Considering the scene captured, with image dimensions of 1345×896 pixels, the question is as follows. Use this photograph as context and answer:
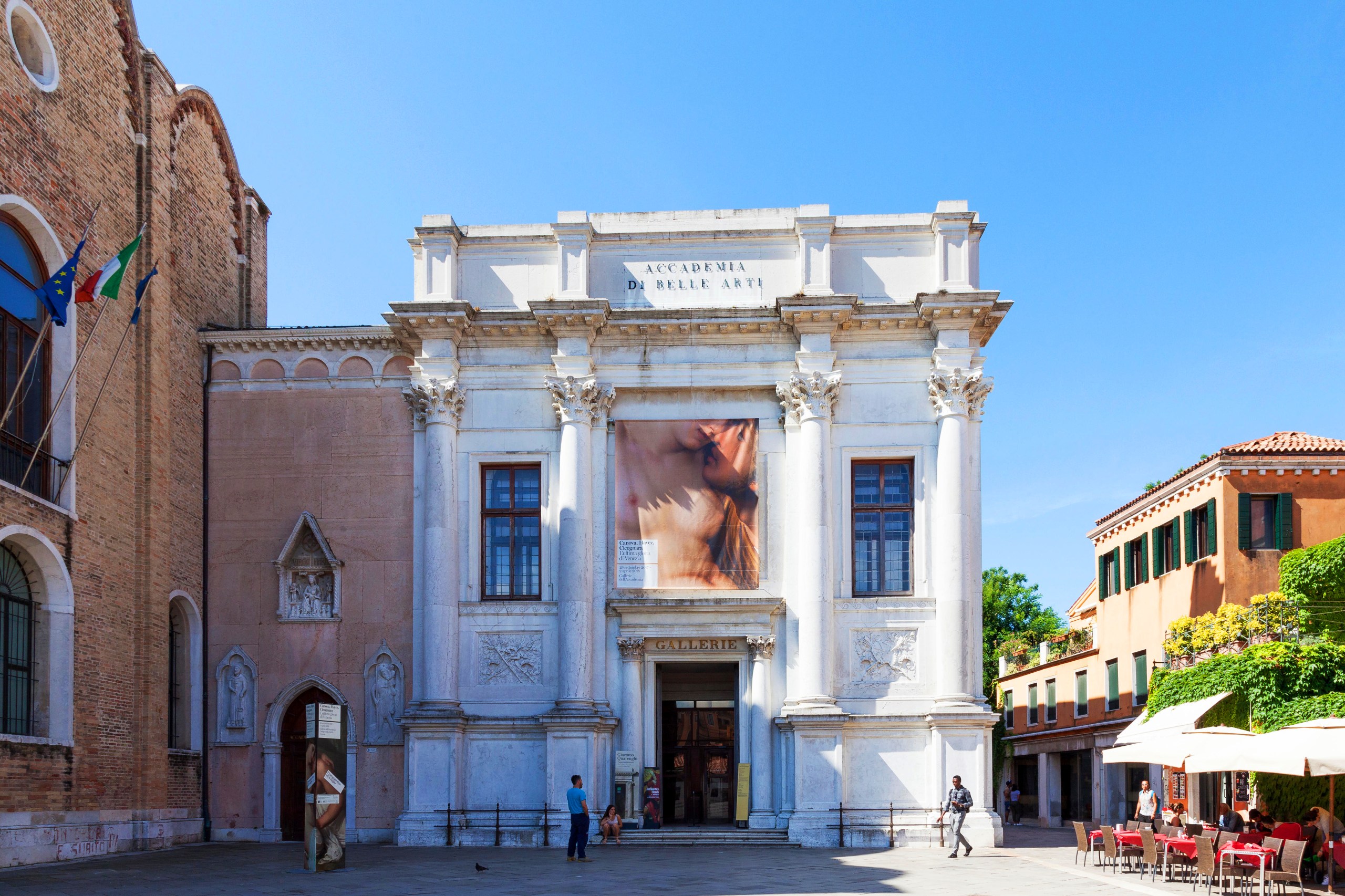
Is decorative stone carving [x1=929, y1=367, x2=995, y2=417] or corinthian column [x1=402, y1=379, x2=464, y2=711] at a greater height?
decorative stone carving [x1=929, y1=367, x2=995, y2=417]

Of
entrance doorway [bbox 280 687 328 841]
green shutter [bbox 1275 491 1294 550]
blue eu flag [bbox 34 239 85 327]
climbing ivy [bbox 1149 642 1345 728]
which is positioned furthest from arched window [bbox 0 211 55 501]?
green shutter [bbox 1275 491 1294 550]

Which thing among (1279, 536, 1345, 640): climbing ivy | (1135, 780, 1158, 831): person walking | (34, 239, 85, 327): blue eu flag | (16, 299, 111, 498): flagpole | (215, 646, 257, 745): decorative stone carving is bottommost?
(1135, 780, 1158, 831): person walking

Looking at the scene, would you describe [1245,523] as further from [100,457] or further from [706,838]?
[100,457]

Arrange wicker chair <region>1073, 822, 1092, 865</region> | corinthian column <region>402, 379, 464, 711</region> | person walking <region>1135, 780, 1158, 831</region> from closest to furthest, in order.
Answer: wicker chair <region>1073, 822, 1092, 865</region>, corinthian column <region>402, 379, 464, 711</region>, person walking <region>1135, 780, 1158, 831</region>

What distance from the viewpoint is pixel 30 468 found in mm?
20672

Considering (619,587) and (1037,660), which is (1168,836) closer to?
(619,587)

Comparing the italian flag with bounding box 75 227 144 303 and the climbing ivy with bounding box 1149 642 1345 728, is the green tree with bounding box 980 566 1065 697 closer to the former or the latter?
the climbing ivy with bounding box 1149 642 1345 728

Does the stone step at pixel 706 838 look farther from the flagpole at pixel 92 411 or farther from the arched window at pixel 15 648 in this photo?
the flagpole at pixel 92 411

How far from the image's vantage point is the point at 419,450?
91.4 ft

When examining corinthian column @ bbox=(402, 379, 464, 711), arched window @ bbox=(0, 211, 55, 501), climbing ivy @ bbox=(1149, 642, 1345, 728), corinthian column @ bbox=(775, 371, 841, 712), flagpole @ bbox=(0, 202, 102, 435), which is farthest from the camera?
corinthian column @ bbox=(402, 379, 464, 711)

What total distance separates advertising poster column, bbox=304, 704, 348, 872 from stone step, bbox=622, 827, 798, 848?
683 cm

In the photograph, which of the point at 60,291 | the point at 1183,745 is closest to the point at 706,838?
the point at 1183,745

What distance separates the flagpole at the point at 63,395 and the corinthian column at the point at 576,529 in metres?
8.61

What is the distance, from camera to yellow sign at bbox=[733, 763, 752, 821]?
26.5 meters
